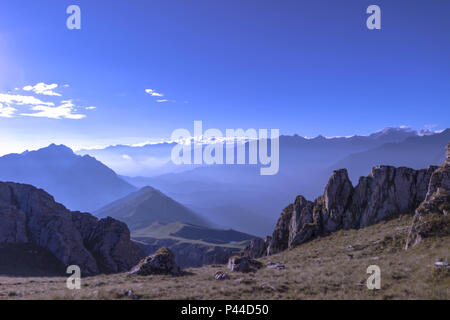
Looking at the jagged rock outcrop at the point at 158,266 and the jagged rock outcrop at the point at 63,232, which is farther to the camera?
the jagged rock outcrop at the point at 63,232

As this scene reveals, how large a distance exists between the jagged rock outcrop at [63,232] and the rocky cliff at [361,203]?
1730 inches

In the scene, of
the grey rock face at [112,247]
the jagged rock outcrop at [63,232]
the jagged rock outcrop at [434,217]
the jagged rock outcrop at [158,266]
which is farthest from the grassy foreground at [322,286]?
the grey rock face at [112,247]

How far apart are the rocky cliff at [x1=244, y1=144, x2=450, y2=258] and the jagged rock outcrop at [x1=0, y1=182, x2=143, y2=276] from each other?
1730 inches


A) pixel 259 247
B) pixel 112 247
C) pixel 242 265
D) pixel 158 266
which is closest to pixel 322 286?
pixel 242 265

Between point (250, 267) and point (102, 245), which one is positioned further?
point (102, 245)

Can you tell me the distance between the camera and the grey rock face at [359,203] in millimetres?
49062

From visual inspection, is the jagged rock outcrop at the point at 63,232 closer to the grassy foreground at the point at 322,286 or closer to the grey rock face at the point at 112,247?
the grey rock face at the point at 112,247

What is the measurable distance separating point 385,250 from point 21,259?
71.8 meters
